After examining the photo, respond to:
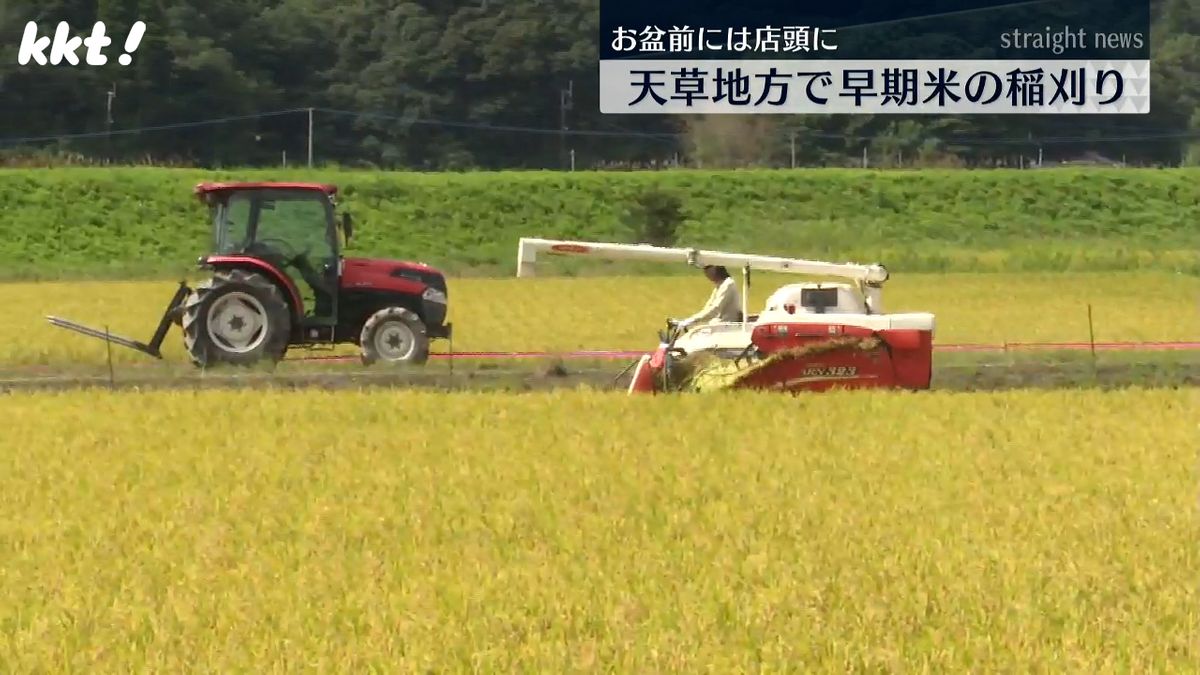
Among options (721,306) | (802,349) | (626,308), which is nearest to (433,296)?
(721,306)

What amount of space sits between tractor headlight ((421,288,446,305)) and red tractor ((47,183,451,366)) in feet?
0.23

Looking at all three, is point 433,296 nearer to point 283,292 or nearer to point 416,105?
point 283,292

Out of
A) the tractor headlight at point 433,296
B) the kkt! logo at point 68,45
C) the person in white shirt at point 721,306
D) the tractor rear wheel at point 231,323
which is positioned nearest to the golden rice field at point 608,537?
the person in white shirt at point 721,306

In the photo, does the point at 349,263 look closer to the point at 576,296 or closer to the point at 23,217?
the point at 576,296

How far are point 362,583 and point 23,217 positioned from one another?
42.3 metres

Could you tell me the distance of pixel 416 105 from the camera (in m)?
63.2

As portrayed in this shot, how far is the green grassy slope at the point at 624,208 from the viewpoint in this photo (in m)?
46.5

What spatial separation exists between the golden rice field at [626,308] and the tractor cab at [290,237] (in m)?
3.03

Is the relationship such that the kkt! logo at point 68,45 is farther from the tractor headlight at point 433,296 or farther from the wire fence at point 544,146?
the tractor headlight at point 433,296

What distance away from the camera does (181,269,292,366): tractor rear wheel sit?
17.5 metres

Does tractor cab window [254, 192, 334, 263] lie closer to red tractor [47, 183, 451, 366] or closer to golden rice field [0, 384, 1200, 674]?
red tractor [47, 183, 451, 366]

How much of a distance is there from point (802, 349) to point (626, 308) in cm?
1329

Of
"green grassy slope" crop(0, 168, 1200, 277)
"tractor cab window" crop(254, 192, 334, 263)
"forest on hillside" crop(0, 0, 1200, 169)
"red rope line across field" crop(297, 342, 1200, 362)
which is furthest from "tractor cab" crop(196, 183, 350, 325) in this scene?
"forest on hillside" crop(0, 0, 1200, 169)
